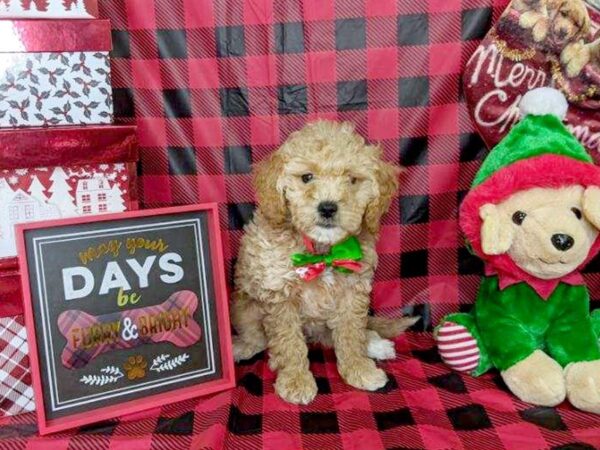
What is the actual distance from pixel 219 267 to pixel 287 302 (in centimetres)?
20

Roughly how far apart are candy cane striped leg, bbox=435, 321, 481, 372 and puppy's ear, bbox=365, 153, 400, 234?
0.36 m

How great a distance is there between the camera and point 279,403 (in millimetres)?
1468

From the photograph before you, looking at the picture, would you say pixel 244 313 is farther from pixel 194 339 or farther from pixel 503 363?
pixel 503 363

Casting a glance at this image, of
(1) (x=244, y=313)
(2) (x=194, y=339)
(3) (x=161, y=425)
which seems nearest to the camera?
(3) (x=161, y=425)

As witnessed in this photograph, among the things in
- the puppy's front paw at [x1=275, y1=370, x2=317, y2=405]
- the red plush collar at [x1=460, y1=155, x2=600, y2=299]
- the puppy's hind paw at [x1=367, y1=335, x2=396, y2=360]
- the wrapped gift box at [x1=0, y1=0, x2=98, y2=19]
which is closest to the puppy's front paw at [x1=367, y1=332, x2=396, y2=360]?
the puppy's hind paw at [x1=367, y1=335, x2=396, y2=360]

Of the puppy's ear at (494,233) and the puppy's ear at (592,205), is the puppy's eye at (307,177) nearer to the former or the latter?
the puppy's ear at (494,233)

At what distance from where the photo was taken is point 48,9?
1.42 m

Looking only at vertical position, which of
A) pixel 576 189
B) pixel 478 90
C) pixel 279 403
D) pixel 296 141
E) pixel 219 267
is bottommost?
pixel 279 403

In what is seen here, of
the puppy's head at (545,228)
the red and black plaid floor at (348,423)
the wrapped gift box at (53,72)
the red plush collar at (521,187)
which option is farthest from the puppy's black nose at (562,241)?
the wrapped gift box at (53,72)

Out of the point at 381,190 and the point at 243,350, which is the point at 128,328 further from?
the point at 381,190

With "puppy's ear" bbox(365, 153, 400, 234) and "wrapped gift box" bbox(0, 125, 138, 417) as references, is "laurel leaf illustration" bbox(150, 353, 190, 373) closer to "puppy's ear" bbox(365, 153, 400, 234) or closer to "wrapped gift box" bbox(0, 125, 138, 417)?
"wrapped gift box" bbox(0, 125, 138, 417)

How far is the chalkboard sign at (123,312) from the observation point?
4.41 feet

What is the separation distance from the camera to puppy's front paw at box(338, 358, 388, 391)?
154 cm

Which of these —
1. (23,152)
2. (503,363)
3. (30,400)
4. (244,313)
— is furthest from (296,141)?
(30,400)
